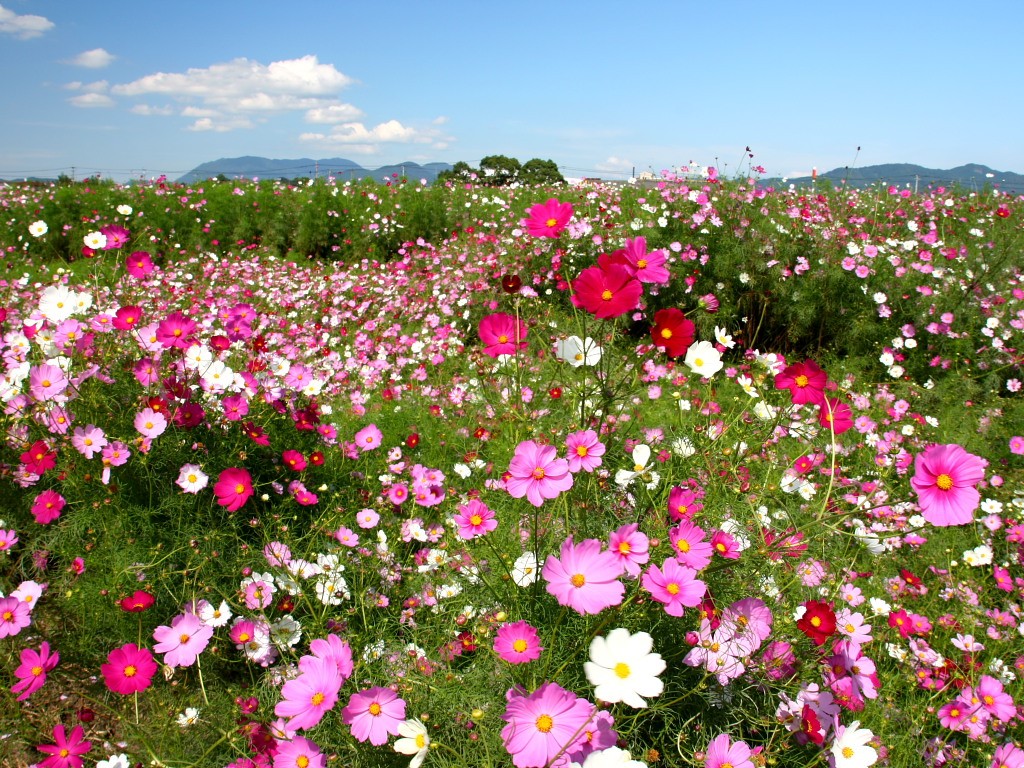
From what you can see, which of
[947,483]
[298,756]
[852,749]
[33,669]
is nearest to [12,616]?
[33,669]

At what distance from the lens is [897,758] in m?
1.42

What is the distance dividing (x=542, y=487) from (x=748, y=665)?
52cm

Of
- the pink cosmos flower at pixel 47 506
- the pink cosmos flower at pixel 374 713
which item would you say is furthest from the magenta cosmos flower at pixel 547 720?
the pink cosmos flower at pixel 47 506

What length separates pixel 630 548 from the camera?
1.01m

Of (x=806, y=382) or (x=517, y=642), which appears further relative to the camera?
(x=806, y=382)

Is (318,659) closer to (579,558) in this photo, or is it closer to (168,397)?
(579,558)

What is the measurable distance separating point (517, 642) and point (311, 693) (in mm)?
351

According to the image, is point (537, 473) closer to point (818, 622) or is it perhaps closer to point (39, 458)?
point (818, 622)

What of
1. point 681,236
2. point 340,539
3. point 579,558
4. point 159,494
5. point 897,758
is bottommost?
point 897,758

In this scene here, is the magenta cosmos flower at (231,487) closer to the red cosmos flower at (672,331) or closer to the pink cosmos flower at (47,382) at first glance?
the pink cosmos flower at (47,382)

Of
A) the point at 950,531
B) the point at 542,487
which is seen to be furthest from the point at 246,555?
the point at 950,531

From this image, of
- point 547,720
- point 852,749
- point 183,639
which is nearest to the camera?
point 547,720

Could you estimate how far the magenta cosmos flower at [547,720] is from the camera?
2.96ft

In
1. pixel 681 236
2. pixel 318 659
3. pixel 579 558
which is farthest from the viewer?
pixel 681 236
